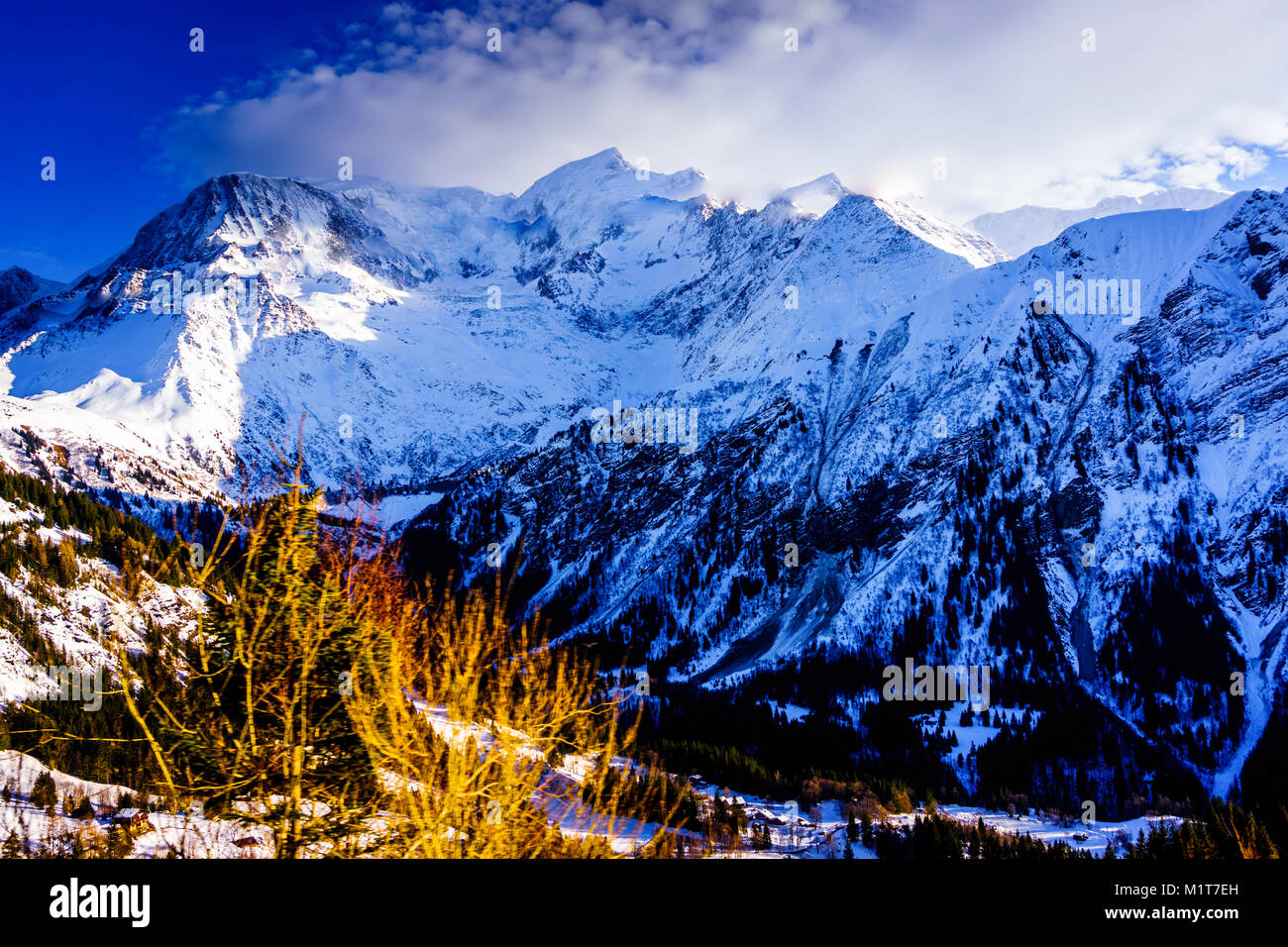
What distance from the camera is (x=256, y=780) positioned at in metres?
9.67

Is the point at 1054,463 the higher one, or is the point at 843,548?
the point at 1054,463

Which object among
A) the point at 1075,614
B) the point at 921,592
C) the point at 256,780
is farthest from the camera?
→ the point at 921,592

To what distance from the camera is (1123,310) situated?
17212cm

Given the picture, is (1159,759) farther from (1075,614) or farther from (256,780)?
(256,780)

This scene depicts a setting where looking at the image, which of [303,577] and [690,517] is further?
[690,517]

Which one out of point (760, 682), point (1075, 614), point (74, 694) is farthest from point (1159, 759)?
point (74, 694)

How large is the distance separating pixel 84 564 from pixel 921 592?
5341 inches

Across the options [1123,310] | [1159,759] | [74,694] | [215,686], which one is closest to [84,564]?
[74,694]

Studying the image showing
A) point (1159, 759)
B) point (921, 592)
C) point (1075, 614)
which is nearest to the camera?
point (1159, 759)

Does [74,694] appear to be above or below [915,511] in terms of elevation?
below

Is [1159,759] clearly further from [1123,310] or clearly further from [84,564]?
[84,564]
